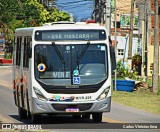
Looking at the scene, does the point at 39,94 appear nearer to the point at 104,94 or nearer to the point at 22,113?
the point at 104,94

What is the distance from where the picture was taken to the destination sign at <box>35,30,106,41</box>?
19.2m

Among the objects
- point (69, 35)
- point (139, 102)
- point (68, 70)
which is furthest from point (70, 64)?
point (139, 102)

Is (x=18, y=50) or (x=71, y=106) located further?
(x=18, y=50)

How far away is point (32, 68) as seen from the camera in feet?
62.6

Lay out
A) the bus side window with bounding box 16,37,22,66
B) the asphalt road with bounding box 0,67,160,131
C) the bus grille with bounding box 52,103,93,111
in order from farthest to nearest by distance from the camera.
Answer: the bus side window with bounding box 16,37,22,66 → the bus grille with bounding box 52,103,93,111 → the asphalt road with bounding box 0,67,160,131

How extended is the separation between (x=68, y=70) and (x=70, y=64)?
0.20 metres

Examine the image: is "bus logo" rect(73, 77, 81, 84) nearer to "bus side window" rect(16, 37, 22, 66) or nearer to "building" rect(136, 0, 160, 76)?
"bus side window" rect(16, 37, 22, 66)

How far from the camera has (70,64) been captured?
1920 centimetres

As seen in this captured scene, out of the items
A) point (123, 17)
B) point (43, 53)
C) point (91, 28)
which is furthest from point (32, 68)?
point (123, 17)

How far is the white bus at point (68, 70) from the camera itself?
61.6ft

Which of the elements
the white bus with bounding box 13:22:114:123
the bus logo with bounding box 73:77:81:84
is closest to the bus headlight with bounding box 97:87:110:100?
the white bus with bounding box 13:22:114:123

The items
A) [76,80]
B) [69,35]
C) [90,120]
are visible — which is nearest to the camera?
[76,80]

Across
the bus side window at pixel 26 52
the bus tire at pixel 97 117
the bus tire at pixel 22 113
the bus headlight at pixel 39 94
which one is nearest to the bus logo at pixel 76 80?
the bus headlight at pixel 39 94

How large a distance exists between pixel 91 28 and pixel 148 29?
42.7 metres
